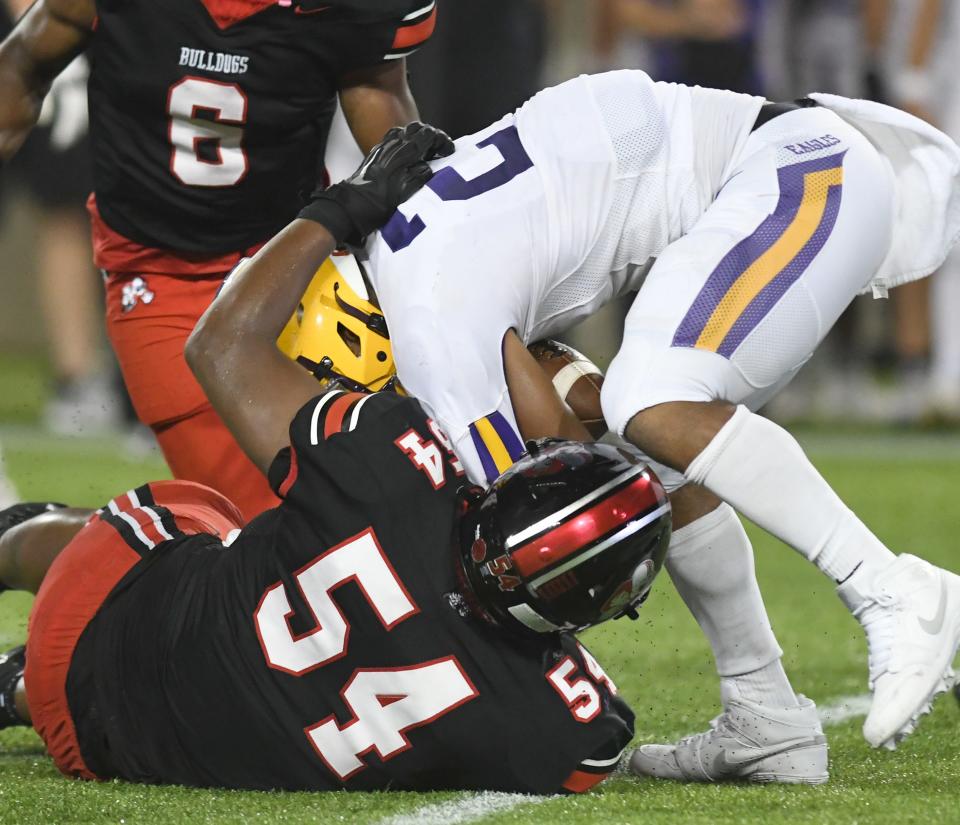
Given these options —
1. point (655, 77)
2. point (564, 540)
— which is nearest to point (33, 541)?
point (564, 540)

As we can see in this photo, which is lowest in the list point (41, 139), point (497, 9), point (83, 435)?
point (83, 435)

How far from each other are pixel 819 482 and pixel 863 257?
43cm

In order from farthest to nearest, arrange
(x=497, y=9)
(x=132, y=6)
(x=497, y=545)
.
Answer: (x=497, y=9) → (x=132, y=6) → (x=497, y=545)

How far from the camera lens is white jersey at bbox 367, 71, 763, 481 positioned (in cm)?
280

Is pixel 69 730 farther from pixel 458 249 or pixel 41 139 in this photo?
pixel 41 139

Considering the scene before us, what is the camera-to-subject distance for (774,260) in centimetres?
276

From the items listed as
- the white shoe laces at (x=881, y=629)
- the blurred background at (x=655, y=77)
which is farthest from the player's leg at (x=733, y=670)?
the blurred background at (x=655, y=77)

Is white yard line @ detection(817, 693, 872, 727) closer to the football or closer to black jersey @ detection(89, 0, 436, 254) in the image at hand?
the football

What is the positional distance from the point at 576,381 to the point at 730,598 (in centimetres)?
50

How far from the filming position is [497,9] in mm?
7973

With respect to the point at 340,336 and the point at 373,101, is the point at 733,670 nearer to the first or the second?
the point at 340,336

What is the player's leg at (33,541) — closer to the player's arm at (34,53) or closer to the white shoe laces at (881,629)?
the player's arm at (34,53)

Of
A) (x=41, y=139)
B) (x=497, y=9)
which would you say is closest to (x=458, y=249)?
(x=497, y=9)

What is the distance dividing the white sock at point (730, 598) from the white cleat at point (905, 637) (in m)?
0.30
